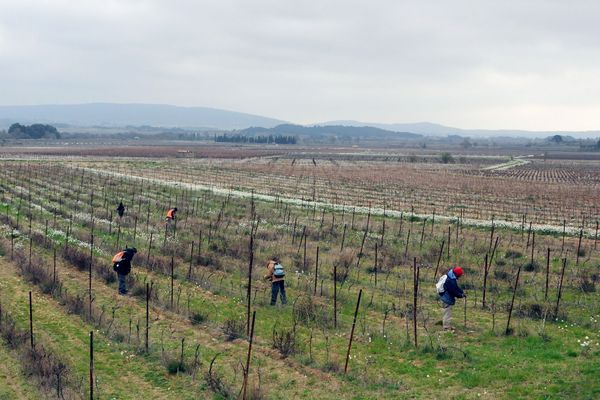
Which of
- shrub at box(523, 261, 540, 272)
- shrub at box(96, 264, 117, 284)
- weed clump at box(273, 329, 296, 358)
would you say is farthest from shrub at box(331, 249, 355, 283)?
shrub at box(96, 264, 117, 284)

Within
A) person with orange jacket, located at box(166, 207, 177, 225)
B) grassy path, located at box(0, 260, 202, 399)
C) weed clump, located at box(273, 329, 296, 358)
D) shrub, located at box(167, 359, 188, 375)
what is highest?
person with orange jacket, located at box(166, 207, 177, 225)

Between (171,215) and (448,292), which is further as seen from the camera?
(171,215)

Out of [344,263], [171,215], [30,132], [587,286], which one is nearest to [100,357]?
[344,263]

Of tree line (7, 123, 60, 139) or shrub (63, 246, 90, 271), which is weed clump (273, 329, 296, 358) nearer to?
shrub (63, 246, 90, 271)

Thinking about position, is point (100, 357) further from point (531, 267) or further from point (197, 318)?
point (531, 267)

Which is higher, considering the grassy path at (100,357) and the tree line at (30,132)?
the tree line at (30,132)

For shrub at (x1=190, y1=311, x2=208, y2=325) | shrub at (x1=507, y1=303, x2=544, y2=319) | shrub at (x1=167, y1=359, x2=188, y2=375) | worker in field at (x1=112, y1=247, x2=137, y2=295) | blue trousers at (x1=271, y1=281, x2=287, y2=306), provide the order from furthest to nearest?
worker in field at (x1=112, y1=247, x2=137, y2=295), blue trousers at (x1=271, y1=281, x2=287, y2=306), shrub at (x1=507, y1=303, x2=544, y2=319), shrub at (x1=190, y1=311, x2=208, y2=325), shrub at (x1=167, y1=359, x2=188, y2=375)

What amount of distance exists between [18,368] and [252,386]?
4.06 meters

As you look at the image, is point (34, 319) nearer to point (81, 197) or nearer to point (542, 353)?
point (542, 353)

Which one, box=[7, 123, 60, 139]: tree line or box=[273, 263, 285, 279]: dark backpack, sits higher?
box=[7, 123, 60, 139]: tree line

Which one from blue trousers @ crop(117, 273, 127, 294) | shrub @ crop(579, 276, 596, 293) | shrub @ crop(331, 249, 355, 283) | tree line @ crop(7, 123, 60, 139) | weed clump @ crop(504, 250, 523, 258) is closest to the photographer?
blue trousers @ crop(117, 273, 127, 294)

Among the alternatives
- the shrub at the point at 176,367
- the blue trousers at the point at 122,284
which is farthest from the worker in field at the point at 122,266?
the shrub at the point at 176,367

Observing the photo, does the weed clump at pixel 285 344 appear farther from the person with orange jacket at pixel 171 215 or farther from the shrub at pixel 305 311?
the person with orange jacket at pixel 171 215

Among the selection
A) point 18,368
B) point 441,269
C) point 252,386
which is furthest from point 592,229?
point 18,368
